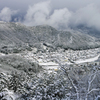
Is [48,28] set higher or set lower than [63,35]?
higher

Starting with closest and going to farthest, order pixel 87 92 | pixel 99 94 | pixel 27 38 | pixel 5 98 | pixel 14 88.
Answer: pixel 5 98 → pixel 87 92 → pixel 99 94 → pixel 14 88 → pixel 27 38

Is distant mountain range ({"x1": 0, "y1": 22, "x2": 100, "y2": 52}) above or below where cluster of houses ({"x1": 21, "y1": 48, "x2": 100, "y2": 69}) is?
above

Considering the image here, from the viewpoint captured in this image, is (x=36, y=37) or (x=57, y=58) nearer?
(x=57, y=58)

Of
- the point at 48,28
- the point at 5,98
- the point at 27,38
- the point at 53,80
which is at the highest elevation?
the point at 48,28

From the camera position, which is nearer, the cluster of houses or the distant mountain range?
the cluster of houses

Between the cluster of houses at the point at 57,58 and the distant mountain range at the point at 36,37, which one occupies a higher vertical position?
the distant mountain range at the point at 36,37

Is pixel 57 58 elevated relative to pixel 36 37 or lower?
lower

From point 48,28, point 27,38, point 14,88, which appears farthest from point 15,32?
point 14,88

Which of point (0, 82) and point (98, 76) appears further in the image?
point (98, 76)

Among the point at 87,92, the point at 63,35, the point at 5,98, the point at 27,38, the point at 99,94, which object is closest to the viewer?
the point at 5,98

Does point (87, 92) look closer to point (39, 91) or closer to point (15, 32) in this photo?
point (39, 91)

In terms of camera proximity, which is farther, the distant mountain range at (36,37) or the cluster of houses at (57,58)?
the distant mountain range at (36,37)
